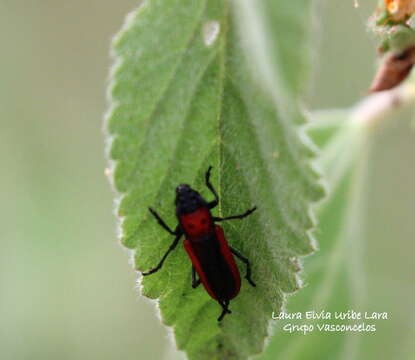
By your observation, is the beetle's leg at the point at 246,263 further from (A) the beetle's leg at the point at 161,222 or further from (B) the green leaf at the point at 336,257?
(B) the green leaf at the point at 336,257

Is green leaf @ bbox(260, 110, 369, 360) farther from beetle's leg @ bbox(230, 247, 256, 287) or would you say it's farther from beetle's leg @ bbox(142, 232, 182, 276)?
beetle's leg @ bbox(142, 232, 182, 276)

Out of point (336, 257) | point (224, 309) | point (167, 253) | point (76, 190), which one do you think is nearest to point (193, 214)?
point (167, 253)

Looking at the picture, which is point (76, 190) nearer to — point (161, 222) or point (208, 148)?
point (161, 222)

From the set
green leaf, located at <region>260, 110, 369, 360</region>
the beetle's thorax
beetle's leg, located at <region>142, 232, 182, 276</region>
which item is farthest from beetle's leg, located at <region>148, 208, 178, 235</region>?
green leaf, located at <region>260, 110, 369, 360</region>

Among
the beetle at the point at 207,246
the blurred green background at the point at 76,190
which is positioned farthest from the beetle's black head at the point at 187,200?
the blurred green background at the point at 76,190

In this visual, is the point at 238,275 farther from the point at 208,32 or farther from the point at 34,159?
the point at 34,159

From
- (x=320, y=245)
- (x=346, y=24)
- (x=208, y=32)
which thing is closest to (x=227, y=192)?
(x=208, y=32)
